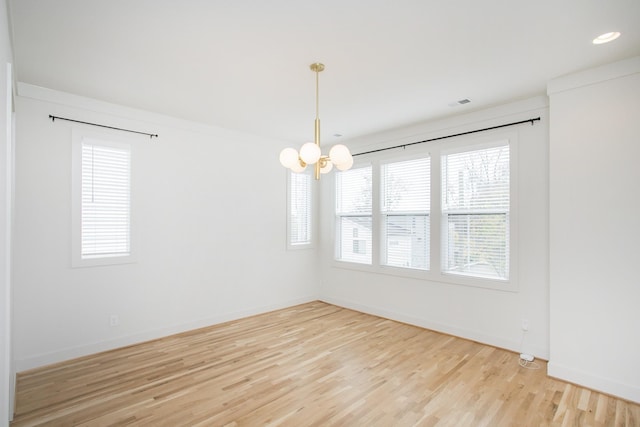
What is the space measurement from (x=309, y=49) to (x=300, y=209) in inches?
138

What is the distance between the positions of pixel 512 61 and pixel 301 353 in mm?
3551

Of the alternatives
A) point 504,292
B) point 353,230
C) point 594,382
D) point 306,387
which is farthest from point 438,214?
point 306,387

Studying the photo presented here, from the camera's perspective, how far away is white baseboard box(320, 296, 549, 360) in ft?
12.2

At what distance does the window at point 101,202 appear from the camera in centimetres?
361

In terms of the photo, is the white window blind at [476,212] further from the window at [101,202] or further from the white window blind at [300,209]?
the window at [101,202]

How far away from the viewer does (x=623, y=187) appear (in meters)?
2.86

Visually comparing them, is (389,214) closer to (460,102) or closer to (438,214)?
(438,214)

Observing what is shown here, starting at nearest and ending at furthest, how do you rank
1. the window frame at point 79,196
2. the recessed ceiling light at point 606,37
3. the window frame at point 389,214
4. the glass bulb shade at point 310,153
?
the recessed ceiling light at point 606,37, the glass bulb shade at point 310,153, the window frame at point 79,196, the window frame at point 389,214

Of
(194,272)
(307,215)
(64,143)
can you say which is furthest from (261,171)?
(64,143)

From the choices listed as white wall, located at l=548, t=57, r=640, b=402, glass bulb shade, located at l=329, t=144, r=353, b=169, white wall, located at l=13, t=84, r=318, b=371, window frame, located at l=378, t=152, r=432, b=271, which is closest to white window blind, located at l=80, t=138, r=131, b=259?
white wall, located at l=13, t=84, r=318, b=371

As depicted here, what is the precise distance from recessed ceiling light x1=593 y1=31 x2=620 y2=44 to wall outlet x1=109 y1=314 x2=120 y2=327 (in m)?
5.30

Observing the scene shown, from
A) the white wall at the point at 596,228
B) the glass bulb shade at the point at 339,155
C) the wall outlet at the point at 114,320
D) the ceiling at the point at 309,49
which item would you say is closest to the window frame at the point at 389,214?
the ceiling at the point at 309,49

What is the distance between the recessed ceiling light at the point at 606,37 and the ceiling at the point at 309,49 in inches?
2.3

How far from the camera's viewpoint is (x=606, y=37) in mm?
2486
